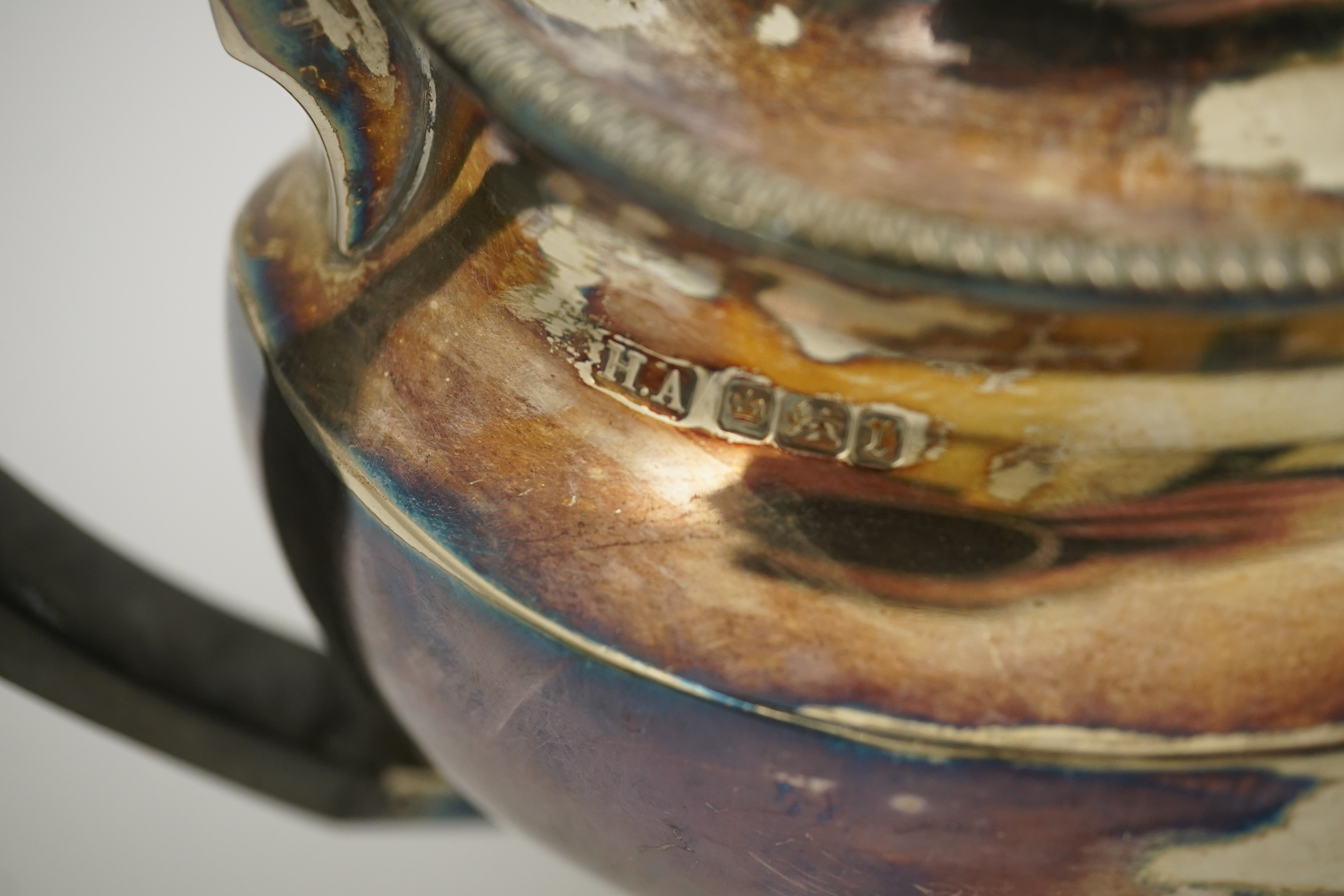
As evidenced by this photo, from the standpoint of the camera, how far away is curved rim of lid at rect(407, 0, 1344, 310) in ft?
1.30

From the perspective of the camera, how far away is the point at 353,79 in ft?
1.69

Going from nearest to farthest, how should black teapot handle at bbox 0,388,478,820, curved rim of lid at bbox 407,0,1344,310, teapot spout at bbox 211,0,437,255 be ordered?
curved rim of lid at bbox 407,0,1344,310 → teapot spout at bbox 211,0,437,255 → black teapot handle at bbox 0,388,478,820

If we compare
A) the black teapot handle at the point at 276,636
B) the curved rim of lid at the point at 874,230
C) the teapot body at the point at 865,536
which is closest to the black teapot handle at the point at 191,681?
the black teapot handle at the point at 276,636

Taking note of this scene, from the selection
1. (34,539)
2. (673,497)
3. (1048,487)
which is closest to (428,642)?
(673,497)

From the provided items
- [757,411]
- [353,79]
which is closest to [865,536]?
[757,411]

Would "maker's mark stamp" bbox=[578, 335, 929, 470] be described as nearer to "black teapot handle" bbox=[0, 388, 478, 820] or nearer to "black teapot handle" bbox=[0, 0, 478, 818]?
"black teapot handle" bbox=[0, 0, 478, 818]

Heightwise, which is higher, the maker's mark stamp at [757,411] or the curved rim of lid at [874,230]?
the curved rim of lid at [874,230]

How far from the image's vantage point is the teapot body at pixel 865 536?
1.45 ft

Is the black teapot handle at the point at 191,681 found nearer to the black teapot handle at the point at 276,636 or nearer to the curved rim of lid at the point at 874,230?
the black teapot handle at the point at 276,636

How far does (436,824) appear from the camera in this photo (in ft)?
3.18

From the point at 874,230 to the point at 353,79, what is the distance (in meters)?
0.21

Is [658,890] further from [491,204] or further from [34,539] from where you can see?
[34,539]

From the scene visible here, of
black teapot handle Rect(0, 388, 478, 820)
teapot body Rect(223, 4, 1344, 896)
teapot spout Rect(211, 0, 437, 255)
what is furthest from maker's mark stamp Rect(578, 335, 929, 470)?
black teapot handle Rect(0, 388, 478, 820)

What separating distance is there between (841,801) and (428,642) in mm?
170
